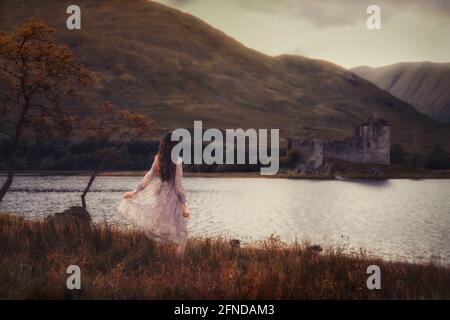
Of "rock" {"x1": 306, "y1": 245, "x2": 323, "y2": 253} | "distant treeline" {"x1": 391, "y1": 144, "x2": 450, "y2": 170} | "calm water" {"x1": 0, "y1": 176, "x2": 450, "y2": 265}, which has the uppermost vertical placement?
"distant treeline" {"x1": 391, "y1": 144, "x2": 450, "y2": 170}

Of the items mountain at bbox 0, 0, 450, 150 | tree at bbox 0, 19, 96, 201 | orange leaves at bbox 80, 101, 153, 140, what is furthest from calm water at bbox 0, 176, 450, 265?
mountain at bbox 0, 0, 450, 150

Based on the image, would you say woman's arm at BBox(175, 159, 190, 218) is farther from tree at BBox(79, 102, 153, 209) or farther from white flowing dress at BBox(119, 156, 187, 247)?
tree at BBox(79, 102, 153, 209)

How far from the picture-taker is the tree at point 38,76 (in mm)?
A: 16323

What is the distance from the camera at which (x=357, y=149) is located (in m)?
86.9

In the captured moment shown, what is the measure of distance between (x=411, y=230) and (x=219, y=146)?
66.9 meters

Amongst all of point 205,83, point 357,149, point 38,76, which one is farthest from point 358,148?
point 205,83

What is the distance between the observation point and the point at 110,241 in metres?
14.8

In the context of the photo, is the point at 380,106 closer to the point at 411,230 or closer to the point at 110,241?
the point at 411,230

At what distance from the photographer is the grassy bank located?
1041cm

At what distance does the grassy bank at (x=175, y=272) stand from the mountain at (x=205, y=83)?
112 meters

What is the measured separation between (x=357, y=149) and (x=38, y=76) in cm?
7492

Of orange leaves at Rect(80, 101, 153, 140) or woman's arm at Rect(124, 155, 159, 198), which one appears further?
orange leaves at Rect(80, 101, 153, 140)

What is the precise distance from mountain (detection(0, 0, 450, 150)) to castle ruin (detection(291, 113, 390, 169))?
123 feet
